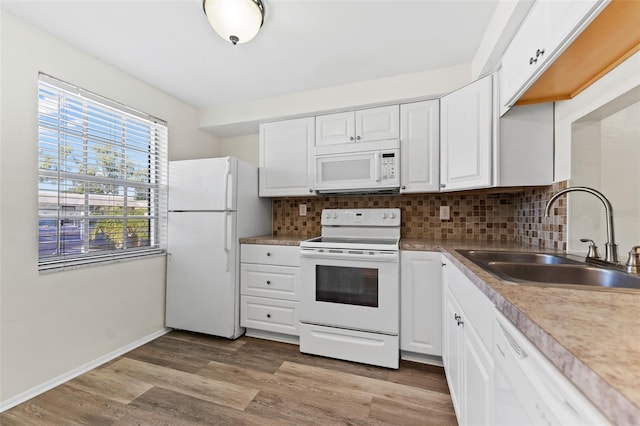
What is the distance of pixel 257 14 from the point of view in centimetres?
152

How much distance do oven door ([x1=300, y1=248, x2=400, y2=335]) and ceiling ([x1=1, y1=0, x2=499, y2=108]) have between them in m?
1.48

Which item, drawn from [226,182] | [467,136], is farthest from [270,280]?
[467,136]

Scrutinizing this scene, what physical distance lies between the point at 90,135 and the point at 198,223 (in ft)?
3.35

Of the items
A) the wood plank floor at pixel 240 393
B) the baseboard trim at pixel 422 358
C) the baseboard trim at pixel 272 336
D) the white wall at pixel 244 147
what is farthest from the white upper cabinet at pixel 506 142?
the white wall at pixel 244 147

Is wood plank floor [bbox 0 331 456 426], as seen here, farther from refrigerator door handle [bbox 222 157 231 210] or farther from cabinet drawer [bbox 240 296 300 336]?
refrigerator door handle [bbox 222 157 231 210]

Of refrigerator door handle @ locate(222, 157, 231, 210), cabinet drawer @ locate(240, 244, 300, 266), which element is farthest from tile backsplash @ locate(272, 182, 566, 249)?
refrigerator door handle @ locate(222, 157, 231, 210)

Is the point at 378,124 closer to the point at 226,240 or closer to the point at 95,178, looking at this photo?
the point at 226,240

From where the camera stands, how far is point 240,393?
1723 mm

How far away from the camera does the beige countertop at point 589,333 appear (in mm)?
350

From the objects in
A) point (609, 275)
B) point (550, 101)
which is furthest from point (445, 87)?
point (609, 275)

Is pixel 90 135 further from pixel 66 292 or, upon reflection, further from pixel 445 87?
pixel 445 87

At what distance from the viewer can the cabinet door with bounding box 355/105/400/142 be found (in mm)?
2359

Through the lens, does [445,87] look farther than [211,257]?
No

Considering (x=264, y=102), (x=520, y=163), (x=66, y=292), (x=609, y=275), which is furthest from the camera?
(x=264, y=102)
